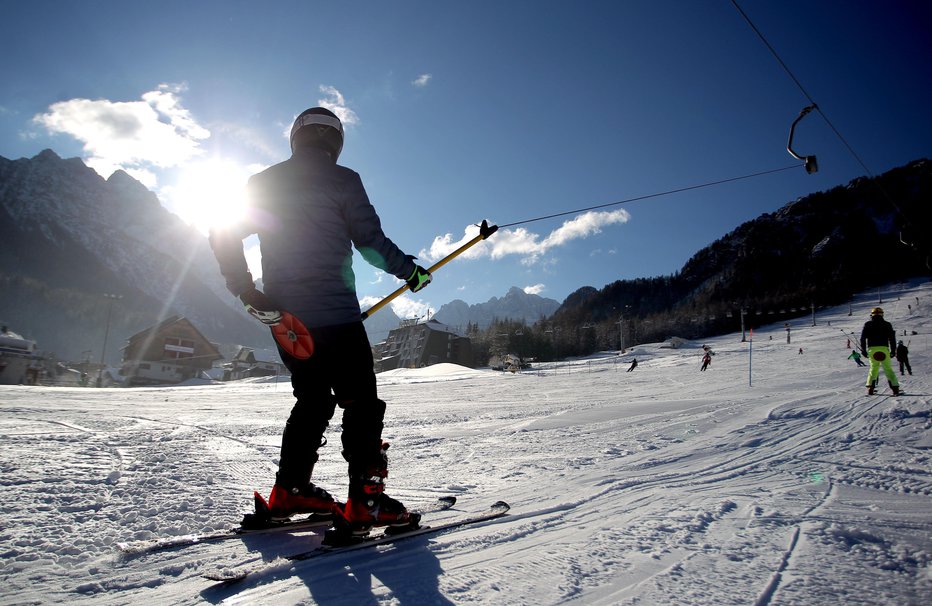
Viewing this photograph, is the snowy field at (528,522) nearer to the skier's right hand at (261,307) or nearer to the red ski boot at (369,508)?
the red ski boot at (369,508)

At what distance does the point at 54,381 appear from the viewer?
3522 cm

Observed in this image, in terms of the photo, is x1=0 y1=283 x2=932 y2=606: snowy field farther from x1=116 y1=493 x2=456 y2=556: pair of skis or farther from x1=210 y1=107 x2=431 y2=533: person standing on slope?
x1=210 y1=107 x2=431 y2=533: person standing on slope

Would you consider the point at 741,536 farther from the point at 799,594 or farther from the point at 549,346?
the point at 549,346

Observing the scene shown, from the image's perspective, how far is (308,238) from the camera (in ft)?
7.46

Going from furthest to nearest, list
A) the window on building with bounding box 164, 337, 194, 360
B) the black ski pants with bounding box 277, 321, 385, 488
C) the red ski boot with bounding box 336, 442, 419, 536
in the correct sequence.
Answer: the window on building with bounding box 164, 337, 194, 360, the black ski pants with bounding box 277, 321, 385, 488, the red ski boot with bounding box 336, 442, 419, 536

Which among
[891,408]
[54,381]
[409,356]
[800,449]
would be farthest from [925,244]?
[409,356]

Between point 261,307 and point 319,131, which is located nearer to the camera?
point 261,307

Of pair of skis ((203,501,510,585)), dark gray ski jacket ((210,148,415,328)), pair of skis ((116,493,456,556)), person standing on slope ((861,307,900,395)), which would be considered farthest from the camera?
person standing on slope ((861,307,900,395))

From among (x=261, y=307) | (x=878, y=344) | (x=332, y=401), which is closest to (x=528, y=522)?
(x=332, y=401)

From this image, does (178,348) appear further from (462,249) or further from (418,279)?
(418,279)

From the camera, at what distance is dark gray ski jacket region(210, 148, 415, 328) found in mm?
2246

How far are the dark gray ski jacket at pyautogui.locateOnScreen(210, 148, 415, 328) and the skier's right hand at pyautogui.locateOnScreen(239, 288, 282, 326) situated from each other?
0.05 meters

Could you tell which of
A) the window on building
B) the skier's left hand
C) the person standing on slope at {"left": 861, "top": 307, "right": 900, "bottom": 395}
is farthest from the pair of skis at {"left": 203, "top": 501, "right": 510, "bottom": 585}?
the window on building

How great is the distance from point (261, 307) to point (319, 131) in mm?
1074
